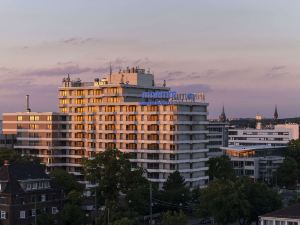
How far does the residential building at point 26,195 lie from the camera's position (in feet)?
330

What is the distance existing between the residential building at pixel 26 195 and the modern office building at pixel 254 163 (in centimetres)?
8491

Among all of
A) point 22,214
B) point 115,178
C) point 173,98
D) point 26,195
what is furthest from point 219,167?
point 22,214

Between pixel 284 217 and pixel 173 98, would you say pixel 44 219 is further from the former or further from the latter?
pixel 173 98

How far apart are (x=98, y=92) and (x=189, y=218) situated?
53.5 meters

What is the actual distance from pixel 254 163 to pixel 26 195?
9630cm

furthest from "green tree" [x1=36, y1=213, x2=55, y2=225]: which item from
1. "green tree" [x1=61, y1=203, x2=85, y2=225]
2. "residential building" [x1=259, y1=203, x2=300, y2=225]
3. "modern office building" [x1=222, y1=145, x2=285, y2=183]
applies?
"modern office building" [x1=222, y1=145, x2=285, y2=183]

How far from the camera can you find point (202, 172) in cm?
14388

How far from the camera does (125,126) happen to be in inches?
5856

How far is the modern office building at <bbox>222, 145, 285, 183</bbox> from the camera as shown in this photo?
599 ft


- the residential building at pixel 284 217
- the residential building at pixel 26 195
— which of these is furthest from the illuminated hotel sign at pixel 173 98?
the residential building at pixel 284 217

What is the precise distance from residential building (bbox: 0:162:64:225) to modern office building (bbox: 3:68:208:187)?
124 ft

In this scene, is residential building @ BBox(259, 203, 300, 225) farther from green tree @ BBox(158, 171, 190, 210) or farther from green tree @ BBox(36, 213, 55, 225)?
green tree @ BBox(158, 171, 190, 210)

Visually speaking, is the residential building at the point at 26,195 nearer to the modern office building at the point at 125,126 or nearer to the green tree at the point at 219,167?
the modern office building at the point at 125,126

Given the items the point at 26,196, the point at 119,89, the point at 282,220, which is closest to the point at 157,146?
the point at 119,89
